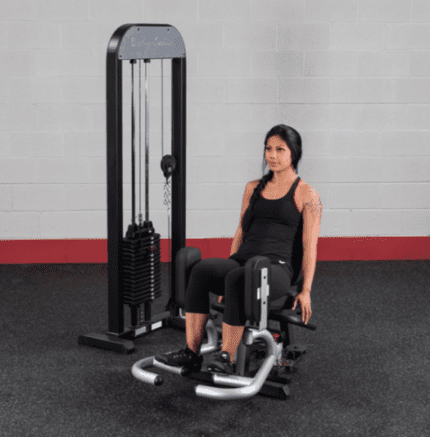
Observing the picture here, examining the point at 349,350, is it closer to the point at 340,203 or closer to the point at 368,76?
the point at 340,203

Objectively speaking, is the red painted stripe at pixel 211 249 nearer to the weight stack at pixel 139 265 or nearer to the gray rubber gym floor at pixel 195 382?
the gray rubber gym floor at pixel 195 382

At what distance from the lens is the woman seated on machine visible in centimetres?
232

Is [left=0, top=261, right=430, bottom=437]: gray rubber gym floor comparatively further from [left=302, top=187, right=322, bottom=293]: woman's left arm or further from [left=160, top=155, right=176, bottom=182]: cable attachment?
[left=160, top=155, right=176, bottom=182]: cable attachment

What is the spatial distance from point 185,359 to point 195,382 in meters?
0.16

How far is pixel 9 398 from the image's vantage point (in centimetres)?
234

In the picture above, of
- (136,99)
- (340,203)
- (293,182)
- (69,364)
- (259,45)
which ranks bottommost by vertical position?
(69,364)

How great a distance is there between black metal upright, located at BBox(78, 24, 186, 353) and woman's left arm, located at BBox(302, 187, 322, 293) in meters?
0.81

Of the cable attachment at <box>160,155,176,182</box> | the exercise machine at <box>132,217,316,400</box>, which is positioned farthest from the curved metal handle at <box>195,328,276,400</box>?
the cable attachment at <box>160,155,176,182</box>

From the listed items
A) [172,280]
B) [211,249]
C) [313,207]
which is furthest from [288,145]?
[211,249]

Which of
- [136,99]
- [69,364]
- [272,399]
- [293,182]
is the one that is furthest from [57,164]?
[272,399]

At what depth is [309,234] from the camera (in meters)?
2.46

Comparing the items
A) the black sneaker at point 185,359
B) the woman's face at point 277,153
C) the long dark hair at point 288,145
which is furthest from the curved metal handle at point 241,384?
the woman's face at point 277,153

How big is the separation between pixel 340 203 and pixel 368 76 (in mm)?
840

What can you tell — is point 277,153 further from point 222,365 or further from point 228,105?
point 228,105
